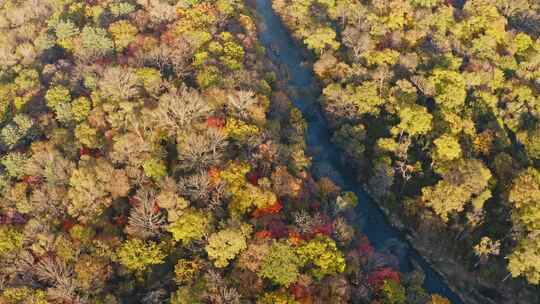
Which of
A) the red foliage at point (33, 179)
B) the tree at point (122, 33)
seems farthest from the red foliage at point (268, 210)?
the tree at point (122, 33)

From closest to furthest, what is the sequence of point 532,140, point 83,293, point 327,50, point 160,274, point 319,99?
point 83,293
point 160,274
point 532,140
point 319,99
point 327,50

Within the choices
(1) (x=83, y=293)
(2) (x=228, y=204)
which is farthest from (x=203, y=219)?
(1) (x=83, y=293)

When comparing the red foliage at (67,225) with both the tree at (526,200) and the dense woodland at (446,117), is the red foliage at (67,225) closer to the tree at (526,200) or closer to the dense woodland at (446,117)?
the dense woodland at (446,117)

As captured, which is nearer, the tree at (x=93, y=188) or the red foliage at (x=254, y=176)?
the tree at (x=93, y=188)

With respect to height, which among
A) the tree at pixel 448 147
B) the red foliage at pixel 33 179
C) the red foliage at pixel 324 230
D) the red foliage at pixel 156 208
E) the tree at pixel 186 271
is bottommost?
the red foliage at pixel 33 179

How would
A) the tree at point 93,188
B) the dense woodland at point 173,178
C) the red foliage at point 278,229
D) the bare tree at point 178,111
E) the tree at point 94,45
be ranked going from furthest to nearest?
1. the tree at point 94,45
2. the bare tree at point 178,111
3. the tree at point 93,188
4. the red foliage at point 278,229
5. the dense woodland at point 173,178

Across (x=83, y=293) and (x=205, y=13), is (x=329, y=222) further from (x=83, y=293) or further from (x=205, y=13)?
(x=205, y=13)

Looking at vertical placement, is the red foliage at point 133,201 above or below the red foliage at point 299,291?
below
